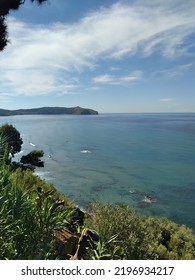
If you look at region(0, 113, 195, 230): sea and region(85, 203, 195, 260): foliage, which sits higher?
region(85, 203, 195, 260): foliage

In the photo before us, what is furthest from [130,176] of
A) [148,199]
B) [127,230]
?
[127,230]

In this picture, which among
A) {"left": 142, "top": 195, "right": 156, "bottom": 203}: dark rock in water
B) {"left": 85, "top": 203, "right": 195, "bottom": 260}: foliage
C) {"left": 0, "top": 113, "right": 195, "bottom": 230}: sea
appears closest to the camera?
{"left": 85, "top": 203, "right": 195, "bottom": 260}: foliage

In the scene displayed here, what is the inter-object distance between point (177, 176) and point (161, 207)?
21375mm

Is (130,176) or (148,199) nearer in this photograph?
(148,199)

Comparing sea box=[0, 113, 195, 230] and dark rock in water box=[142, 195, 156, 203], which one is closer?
sea box=[0, 113, 195, 230]

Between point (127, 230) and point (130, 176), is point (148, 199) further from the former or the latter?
point (127, 230)

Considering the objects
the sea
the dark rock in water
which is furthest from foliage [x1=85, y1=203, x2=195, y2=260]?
→ the dark rock in water

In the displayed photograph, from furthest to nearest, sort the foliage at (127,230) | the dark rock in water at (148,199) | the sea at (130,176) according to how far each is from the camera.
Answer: the dark rock in water at (148,199) < the sea at (130,176) < the foliage at (127,230)

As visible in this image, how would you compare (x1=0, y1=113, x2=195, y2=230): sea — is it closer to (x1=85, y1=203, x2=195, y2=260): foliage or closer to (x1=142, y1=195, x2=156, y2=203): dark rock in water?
(x1=142, y1=195, x2=156, y2=203): dark rock in water

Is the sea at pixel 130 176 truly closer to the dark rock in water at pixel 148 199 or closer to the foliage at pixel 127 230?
the dark rock in water at pixel 148 199

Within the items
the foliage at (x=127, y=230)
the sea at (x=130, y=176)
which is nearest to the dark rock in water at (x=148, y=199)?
the sea at (x=130, y=176)

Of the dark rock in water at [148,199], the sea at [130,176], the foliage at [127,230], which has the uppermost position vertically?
the foliage at [127,230]

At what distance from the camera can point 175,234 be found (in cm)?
2062
